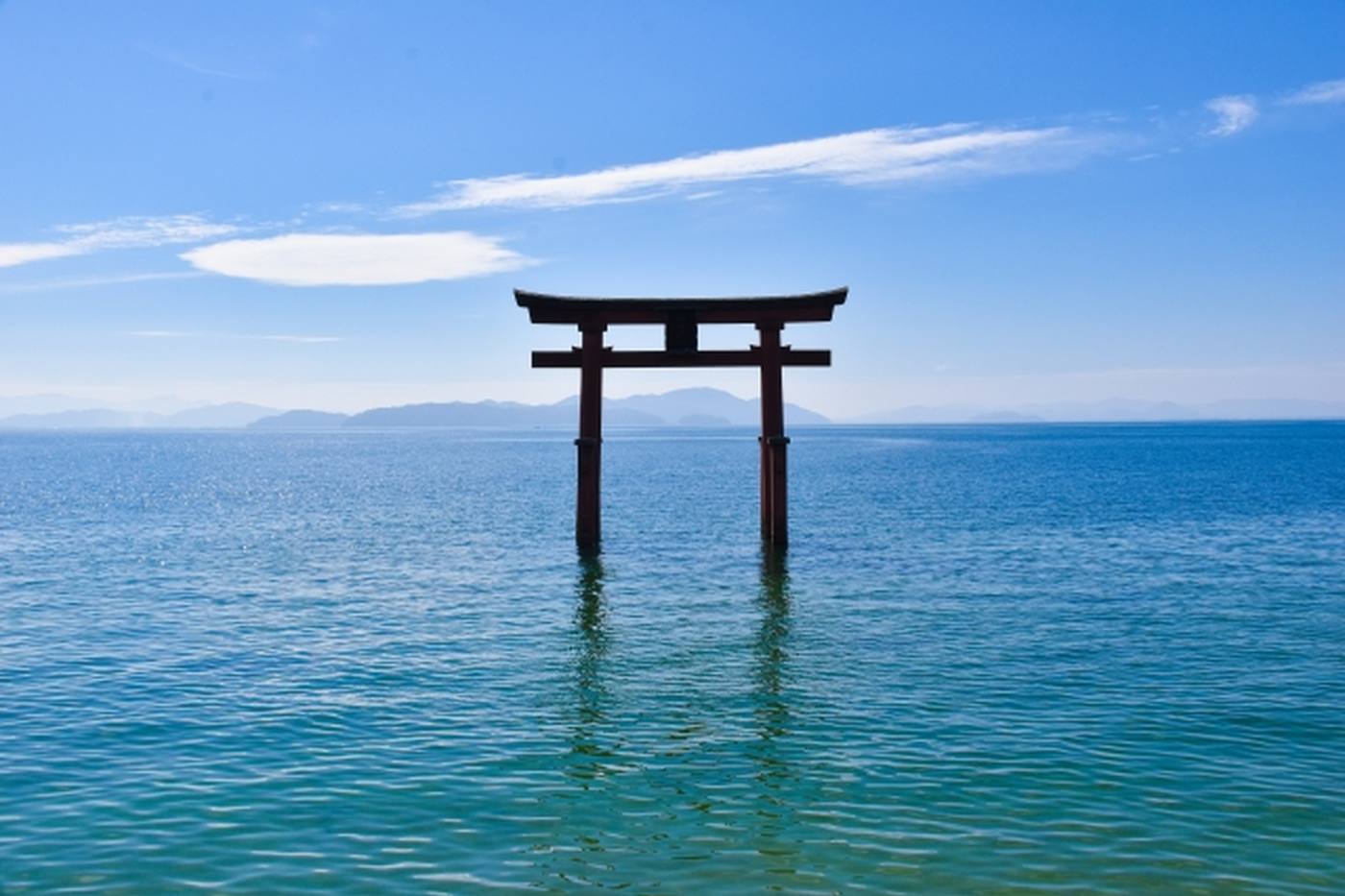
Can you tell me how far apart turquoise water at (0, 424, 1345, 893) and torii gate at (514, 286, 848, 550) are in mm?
3463

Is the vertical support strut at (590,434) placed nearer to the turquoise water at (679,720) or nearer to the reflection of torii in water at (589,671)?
the turquoise water at (679,720)

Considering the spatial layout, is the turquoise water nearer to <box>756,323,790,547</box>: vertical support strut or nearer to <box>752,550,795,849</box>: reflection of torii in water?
<box>752,550,795,849</box>: reflection of torii in water

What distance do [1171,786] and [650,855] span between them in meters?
5.15

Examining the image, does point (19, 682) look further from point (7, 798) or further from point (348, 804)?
point (348, 804)

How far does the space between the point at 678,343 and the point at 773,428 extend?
3183 mm

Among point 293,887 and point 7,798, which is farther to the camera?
point 7,798

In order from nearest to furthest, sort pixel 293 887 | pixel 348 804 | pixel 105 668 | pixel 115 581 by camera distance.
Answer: pixel 293 887 < pixel 348 804 < pixel 105 668 < pixel 115 581

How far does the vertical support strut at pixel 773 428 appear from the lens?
2489 centimetres

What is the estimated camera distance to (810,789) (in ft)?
32.1

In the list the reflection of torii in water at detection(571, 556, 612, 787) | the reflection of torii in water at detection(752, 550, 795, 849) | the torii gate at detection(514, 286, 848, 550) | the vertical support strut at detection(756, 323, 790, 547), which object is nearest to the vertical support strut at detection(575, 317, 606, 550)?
the torii gate at detection(514, 286, 848, 550)

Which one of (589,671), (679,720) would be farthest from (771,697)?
(589,671)

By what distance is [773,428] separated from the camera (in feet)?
83.0

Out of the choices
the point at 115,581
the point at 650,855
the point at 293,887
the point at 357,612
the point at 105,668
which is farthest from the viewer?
the point at 115,581

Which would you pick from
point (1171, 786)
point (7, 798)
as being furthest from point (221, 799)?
point (1171, 786)
